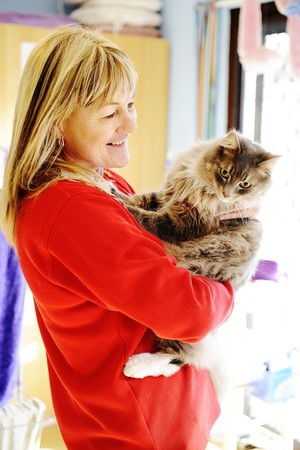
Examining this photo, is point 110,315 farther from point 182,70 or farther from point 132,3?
point 132,3

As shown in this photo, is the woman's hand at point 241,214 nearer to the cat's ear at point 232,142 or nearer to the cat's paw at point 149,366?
the cat's ear at point 232,142

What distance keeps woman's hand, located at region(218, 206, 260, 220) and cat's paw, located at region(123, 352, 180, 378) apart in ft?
1.58

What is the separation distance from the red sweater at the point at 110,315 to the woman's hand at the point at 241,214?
1.31ft

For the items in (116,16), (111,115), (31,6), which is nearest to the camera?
(111,115)

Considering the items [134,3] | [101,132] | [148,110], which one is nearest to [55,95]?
[101,132]

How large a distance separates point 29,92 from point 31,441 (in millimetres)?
1805

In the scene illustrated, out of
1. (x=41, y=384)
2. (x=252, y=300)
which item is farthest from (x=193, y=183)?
(x=41, y=384)

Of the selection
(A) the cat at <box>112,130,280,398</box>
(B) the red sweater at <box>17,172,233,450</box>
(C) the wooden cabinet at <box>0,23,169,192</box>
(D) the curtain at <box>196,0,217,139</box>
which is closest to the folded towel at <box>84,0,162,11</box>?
(C) the wooden cabinet at <box>0,23,169,192</box>

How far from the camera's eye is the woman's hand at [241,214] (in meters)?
1.57

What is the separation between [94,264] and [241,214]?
661mm

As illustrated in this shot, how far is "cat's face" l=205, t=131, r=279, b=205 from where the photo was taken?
1.62 metres

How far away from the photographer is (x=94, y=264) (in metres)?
1.01

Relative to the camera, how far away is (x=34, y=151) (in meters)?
1.10

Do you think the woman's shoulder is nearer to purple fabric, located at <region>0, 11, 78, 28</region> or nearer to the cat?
the cat
